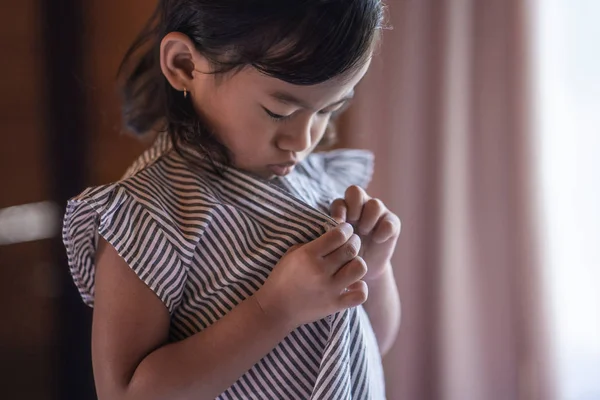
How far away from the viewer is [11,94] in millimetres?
1510

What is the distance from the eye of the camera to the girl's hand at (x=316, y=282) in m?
0.68

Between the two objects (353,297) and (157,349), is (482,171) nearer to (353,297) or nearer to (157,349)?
(353,297)

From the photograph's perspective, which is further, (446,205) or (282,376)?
(446,205)

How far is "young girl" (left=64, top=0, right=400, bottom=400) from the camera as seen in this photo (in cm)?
68

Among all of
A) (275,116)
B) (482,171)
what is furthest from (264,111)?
(482,171)

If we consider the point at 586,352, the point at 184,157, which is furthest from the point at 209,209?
the point at 586,352

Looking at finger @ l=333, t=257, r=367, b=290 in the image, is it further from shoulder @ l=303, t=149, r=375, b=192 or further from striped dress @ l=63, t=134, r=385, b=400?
shoulder @ l=303, t=149, r=375, b=192

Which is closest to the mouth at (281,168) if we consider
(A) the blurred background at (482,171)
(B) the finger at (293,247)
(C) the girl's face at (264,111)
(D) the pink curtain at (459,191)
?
(C) the girl's face at (264,111)

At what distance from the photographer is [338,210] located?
0.79m

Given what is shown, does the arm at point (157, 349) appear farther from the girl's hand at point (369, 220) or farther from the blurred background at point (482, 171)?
the blurred background at point (482, 171)

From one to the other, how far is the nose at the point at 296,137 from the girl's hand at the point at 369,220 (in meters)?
0.09

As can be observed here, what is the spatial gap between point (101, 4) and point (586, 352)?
1.22 metres

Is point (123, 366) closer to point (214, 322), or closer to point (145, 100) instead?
point (214, 322)

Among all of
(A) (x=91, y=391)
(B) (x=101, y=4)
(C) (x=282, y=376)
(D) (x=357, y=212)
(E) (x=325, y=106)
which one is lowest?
(A) (x=91, y=391)
